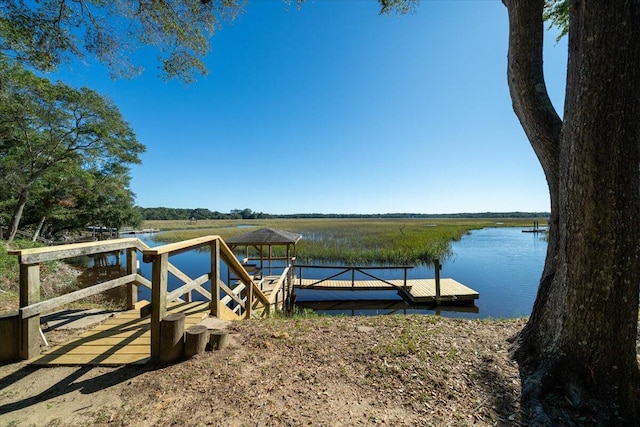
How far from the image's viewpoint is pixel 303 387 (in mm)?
2533

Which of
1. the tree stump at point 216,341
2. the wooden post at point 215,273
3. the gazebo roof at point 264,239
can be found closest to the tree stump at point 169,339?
the tree stump at point 216,341

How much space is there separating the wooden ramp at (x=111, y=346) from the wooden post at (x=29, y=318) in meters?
0.14

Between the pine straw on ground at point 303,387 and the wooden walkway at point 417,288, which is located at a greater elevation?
the pine straw on ground at point 303,387

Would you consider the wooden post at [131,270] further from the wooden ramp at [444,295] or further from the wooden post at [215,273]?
the wooden ramp at [444,295]

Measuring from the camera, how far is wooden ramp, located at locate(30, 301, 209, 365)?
277 cm

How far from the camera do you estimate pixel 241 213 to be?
432ft

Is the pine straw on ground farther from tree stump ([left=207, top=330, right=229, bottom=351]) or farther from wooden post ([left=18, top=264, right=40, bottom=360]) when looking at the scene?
wooden post ([left=18, top=264, right=40, bottom=360])

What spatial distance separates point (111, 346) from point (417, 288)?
496 inches

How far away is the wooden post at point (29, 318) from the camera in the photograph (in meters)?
2.70

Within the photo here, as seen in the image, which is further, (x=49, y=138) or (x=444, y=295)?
(x=49, y=138)

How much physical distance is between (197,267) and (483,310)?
65.1 ft

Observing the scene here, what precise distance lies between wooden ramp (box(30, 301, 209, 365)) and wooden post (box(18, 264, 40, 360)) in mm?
140

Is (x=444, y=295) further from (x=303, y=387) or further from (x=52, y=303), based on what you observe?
(x=52, y=303)

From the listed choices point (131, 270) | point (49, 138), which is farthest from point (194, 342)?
point (49, 138)
